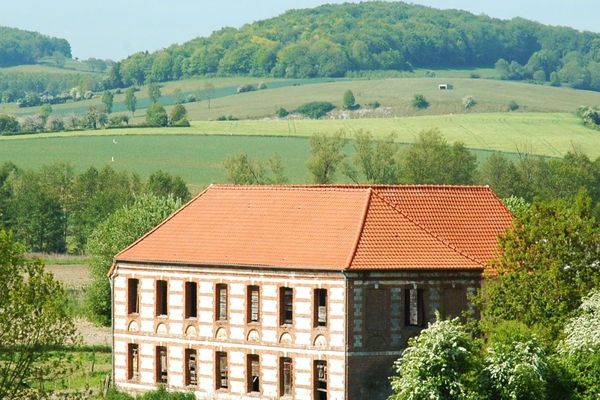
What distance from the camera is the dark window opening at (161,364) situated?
6538 cm

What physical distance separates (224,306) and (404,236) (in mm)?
7079

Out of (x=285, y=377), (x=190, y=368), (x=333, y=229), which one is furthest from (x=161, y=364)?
(x=333, y=229)

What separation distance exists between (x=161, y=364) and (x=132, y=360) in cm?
157

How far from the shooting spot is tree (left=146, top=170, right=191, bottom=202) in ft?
449

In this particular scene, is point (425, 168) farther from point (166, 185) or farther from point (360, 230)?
point (360, 230)

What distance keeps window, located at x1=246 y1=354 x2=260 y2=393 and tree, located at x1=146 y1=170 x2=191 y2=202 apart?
73.4m

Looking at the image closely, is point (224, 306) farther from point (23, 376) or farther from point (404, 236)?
point (23, 376)

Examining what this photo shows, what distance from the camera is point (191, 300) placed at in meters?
64.9

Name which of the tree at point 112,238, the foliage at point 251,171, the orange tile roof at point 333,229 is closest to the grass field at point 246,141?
the foliage at point 251,171

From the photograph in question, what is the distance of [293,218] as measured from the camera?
64.1m

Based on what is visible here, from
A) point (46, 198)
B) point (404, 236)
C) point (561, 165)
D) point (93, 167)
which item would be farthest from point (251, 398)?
point (93, 167)

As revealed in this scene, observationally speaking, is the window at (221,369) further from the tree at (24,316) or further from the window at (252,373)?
the tree at (24,316)

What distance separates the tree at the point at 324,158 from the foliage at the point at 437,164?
210 inches

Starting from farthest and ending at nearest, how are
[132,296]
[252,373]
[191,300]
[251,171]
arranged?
[251,171] → [132,296] → [191,300] → [252,373]
